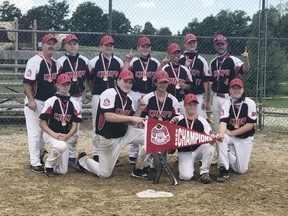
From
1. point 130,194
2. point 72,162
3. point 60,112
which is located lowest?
point 130,194

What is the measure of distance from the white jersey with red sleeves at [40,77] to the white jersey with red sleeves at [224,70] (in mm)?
2556

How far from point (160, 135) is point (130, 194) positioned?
966 millimetres

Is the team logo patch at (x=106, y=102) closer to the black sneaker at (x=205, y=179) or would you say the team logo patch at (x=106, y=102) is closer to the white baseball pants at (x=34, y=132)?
the white baseball pants at (x=34, y=132)

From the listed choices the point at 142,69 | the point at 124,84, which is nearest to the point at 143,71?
the point at 142,69

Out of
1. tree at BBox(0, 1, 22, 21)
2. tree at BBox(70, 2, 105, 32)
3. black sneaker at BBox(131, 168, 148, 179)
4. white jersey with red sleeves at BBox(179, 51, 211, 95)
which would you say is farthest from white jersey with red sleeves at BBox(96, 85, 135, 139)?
tree at BBox(0, 1, 22, 21)

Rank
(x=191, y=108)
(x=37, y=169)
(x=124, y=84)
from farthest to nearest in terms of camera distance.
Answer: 1. (x=37, y=169)
2. (x=191, y=108)
3. (x=124, y=84)

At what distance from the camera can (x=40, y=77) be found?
6.36 m

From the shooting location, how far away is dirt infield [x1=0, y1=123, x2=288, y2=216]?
15.1 feet

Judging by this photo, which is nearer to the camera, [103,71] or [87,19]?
[103,71]

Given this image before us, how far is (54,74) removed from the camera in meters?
6.42

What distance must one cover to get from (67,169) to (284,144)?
15.0 ft

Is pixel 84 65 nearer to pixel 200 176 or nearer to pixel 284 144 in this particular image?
pixel 200 176

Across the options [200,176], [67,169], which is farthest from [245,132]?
[67,169]

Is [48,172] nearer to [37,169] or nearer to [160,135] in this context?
[37,169]
